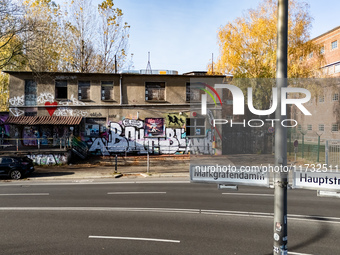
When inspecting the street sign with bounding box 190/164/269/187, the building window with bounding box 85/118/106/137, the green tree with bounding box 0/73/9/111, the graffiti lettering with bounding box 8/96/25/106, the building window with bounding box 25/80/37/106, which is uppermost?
the green tree with bounding box 0/73/9/111

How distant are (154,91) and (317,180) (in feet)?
80.6

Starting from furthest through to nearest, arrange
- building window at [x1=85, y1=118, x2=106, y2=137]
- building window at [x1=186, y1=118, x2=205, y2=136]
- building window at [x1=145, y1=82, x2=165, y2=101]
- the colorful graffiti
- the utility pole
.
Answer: building window at [x1=186, y1=118, x2=205, y2=136]
building window at [x1=145, y1=82, x2=165, y2=101]
building window at [x1=85, y1=118, x2=106, y2=137]
the colorful graffiti
the utility pole

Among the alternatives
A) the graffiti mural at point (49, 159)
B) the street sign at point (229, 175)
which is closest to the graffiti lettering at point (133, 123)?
the graffiti mural at point (49, 159)

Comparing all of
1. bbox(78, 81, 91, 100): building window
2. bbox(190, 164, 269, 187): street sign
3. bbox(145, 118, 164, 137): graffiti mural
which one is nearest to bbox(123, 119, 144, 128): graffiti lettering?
bbox(145, 118, 164, 137): graffiti mural

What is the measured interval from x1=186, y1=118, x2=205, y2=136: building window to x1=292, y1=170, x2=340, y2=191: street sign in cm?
2374

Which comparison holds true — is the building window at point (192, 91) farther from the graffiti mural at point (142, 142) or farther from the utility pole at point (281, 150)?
the utility pole at point (281, 150)

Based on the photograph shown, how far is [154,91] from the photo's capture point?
28344 mm

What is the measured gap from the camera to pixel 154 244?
7465 millimetres

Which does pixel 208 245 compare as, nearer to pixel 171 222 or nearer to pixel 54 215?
pixel 171 222

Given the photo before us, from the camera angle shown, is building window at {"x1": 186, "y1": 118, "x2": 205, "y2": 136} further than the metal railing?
Yes

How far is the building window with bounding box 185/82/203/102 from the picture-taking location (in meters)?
28.3

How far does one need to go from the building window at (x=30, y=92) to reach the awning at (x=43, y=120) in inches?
67.8

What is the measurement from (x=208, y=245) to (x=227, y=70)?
25.7 meters

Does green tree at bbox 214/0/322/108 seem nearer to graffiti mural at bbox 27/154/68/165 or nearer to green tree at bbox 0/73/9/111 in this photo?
graffiti mural at bbox 27/154/68/165
